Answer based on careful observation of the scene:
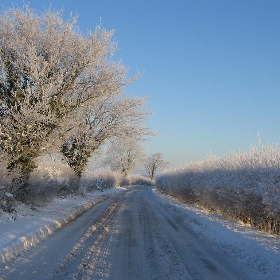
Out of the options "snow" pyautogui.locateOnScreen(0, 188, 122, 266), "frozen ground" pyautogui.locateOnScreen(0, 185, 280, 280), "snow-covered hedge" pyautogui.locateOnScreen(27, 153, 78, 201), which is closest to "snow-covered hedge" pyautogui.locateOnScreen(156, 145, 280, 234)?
"frozen ground" pyautogui.locateOnScreen(0, 185, 280, 280)

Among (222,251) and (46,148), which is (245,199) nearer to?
(222,251)

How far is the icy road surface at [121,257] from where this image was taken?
672 centimetres

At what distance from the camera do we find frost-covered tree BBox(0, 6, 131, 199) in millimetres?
15617

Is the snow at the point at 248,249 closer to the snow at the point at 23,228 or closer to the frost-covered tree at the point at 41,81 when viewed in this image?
the snow at the point at 23,228

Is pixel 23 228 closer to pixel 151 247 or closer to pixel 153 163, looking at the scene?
pixel 151 247

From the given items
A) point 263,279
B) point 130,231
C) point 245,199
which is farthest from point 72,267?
point 245,199

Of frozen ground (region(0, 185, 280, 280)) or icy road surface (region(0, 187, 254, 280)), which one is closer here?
icy road surface (region(0, 187, 254, 280))

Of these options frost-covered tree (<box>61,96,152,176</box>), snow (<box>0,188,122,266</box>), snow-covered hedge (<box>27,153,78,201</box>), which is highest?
frost-covered tree (<box>61,96,152,176</box>)

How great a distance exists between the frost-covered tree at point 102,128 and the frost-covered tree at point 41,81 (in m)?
6.48

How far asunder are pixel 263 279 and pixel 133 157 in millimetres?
73647

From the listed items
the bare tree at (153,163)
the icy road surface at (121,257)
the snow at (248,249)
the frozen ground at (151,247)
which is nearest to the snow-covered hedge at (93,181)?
the frozen ground at (151,247)

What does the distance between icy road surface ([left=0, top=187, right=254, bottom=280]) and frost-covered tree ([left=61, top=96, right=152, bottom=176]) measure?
14.5m

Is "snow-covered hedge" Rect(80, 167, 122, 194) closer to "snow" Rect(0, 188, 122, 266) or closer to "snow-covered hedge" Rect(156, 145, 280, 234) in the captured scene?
"snow-covered hedge" Rect(156, 145, 280, 234)

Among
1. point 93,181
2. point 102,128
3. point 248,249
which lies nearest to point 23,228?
point 248,249
